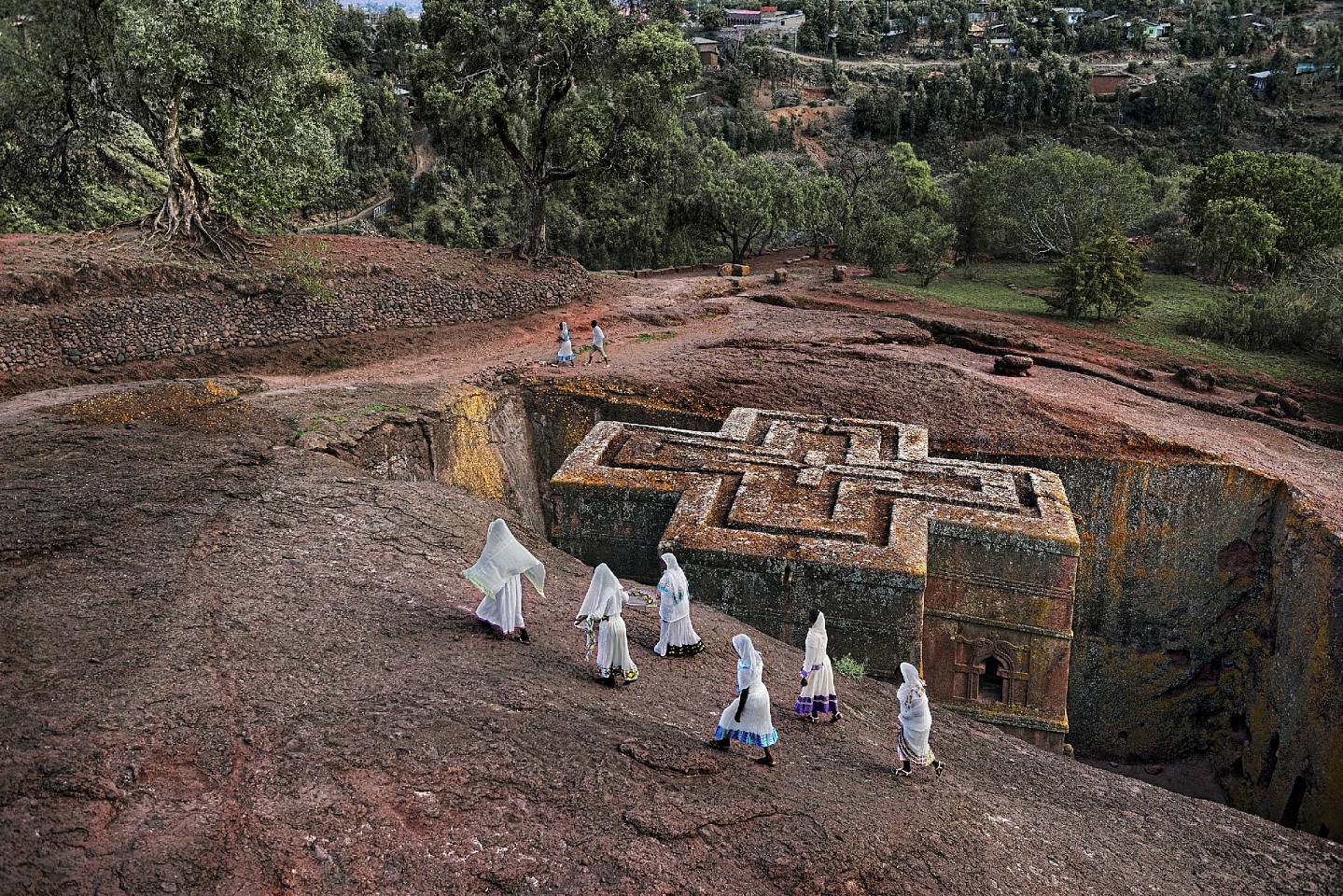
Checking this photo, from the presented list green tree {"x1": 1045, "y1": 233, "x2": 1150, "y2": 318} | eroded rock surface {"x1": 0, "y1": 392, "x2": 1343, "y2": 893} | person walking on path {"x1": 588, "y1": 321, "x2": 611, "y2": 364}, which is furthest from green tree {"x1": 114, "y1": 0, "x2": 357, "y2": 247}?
green tree {"x1": 1045, "y1": 233, "x2": 1150, "y2": 318}

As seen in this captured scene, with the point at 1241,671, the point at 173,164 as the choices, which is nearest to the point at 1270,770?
the point at 1241,671

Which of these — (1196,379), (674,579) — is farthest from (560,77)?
(674,579)

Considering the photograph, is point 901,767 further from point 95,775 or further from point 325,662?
point 95,775

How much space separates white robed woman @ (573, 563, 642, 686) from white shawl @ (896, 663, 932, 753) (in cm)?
219

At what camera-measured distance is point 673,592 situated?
820cm

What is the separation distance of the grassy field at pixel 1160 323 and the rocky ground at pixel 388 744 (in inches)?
493

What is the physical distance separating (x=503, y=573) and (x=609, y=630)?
1001 mm

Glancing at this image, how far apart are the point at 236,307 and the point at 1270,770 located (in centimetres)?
1827

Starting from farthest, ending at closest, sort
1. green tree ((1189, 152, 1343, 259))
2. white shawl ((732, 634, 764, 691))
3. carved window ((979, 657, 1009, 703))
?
1. green tree ((1189, 152, 1343, 259))
2. carved window ((979, 657, 1009, 703))
3. white shawl ((732, 634, 764, 691))

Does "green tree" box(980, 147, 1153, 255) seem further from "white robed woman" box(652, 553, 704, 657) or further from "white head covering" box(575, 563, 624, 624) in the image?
"white head covering" box(575, 563, 624, 624)

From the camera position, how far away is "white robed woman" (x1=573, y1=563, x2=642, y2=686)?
757cm

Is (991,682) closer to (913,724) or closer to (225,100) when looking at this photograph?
(913,724)

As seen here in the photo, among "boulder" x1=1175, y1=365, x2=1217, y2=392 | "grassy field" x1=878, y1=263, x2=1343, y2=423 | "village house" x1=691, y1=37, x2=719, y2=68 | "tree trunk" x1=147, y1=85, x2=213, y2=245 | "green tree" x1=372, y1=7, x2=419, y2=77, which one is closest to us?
"boulder" x1=1175, y1=365, x2=1217, y2=392

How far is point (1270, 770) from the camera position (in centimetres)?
1220
